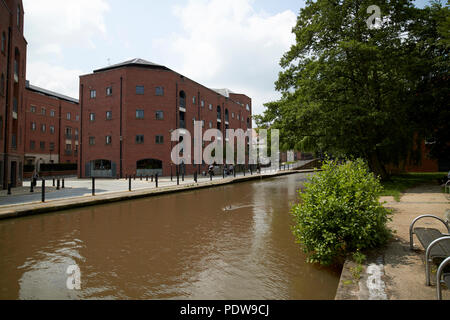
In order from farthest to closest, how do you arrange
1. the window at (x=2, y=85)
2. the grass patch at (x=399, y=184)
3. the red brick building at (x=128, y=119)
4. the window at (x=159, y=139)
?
the window at (x=159, y=139), the red brick building at (x=128, y=119), the window at (x=2, y=85), the grass patch at (x=399, y=184)

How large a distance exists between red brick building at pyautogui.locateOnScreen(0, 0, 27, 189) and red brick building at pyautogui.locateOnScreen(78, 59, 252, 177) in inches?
517

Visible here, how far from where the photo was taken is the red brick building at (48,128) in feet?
146

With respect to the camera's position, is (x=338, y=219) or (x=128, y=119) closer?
(x=338, y=219)

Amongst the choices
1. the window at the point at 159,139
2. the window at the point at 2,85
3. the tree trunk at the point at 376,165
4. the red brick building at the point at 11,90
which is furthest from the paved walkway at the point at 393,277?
the window at the point at 159,139

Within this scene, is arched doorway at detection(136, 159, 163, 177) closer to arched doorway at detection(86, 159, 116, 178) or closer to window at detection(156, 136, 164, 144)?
window at detection(156, 136, 164, 144)

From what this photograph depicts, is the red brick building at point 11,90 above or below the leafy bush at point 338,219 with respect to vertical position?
above

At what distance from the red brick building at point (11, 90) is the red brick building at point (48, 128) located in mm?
22305

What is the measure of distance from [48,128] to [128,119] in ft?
75.9

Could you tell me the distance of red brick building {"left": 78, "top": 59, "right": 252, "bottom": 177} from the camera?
1352 inches

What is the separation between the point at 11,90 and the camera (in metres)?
18.6

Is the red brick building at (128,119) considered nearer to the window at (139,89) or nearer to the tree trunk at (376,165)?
the window at (139,89)

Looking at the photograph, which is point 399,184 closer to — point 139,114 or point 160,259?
point 160,259

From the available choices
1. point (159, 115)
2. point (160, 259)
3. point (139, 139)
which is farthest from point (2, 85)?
point (159, 115)
